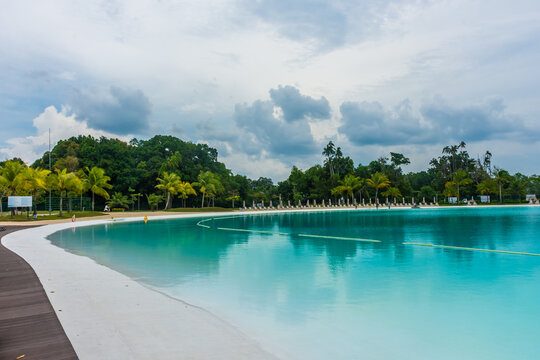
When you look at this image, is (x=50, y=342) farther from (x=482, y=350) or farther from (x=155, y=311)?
(x=482, y=350)

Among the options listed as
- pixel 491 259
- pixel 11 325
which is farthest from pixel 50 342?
pixel 491 259

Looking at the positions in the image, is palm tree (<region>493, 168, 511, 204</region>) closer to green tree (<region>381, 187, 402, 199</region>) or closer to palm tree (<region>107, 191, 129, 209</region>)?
green tree (<region>381, 187, 402, 199</region>)

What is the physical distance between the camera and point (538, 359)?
16.5ft

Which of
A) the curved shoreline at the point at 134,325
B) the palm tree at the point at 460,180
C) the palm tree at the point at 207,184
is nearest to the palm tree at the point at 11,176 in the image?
the palm tree at the point at 207,184

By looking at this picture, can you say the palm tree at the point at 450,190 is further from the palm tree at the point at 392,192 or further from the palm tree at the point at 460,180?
the palm tree at the point at 392,192

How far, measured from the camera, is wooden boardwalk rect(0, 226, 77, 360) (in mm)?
3967

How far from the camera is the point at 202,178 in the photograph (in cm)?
5422

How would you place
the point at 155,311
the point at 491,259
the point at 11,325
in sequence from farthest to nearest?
the point at 491,259
the point at 155,311
the point at 11,325

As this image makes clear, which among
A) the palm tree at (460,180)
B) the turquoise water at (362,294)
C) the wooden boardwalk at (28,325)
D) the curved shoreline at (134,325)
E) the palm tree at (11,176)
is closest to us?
the wooden boardwalk at (28,325)

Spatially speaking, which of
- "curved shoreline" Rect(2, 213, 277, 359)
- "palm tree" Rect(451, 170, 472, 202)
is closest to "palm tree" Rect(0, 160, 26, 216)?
"curved shoreline" Rect(2, 213, 277, 359)

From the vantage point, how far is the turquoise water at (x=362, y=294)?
550 cm

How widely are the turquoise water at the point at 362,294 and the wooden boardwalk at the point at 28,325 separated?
2521mm

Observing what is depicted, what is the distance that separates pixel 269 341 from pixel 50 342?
9.01 feet

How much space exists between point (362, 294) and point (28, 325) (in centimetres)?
602
